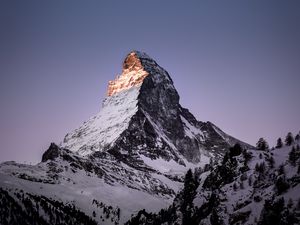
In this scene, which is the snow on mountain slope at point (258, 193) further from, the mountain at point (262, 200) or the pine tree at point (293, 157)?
the pine tree at point (293, 157)

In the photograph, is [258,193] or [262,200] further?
[258,193]

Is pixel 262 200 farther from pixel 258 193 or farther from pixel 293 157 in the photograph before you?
pixel 293 157

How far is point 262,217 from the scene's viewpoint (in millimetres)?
163375

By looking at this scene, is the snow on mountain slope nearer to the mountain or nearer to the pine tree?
the mountain

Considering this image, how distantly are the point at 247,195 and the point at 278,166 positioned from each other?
770 inches

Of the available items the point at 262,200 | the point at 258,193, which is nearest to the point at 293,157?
the point at 258,193

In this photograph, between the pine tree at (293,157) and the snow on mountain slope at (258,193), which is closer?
the snow on mountain slope at (258,193)

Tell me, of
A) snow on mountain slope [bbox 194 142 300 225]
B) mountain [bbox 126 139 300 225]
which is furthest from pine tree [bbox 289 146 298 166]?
snow on mountain slope [bbox 194 142 300 225]

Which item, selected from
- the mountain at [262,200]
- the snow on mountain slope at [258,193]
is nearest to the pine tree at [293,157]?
the mountain at [262,200]

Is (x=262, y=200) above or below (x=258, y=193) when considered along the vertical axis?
below

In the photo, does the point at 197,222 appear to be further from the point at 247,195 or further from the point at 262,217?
the point at 262,217

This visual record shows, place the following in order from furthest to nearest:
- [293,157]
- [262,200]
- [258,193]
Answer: [293,157], [258,193], [262,200]

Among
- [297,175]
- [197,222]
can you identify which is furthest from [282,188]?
[197,222]

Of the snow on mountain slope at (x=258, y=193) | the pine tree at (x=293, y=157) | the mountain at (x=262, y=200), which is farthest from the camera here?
the pine tree at (x=293, y=157)
